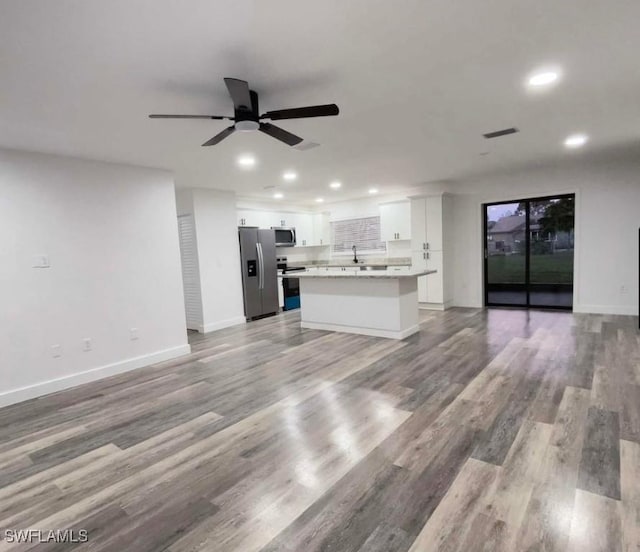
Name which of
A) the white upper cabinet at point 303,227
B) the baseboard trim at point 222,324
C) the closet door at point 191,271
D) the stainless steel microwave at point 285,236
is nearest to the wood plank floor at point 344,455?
the baseboard trim at point 222,324

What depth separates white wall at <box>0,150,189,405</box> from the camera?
3.56 metres

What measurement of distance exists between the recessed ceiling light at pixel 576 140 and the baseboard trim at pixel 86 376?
559 centimetres

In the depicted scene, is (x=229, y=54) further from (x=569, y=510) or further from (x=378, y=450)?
(x=569, y=510)

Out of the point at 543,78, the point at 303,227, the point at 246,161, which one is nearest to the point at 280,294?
the point at 303,227

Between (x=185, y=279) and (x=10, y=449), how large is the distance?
3.93 m

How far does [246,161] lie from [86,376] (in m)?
3.14

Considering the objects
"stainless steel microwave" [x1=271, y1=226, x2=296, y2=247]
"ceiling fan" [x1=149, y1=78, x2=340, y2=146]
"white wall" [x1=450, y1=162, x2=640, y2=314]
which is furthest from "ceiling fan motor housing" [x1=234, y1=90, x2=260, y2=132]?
"white wall" [x1=450, y1=162, x2=640, y2=314]

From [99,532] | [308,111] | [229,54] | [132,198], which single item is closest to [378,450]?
[99,532]

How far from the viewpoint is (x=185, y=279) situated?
6.39 metres

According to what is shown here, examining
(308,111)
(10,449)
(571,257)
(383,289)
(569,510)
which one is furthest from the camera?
(571,257)

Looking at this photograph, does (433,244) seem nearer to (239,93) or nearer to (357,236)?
(357,236)

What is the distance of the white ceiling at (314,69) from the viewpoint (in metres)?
1.78

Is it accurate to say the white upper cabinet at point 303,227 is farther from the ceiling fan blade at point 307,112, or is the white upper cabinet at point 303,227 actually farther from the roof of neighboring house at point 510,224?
the ceiling fan blade at point 307,112

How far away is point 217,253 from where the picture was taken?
6395mm
